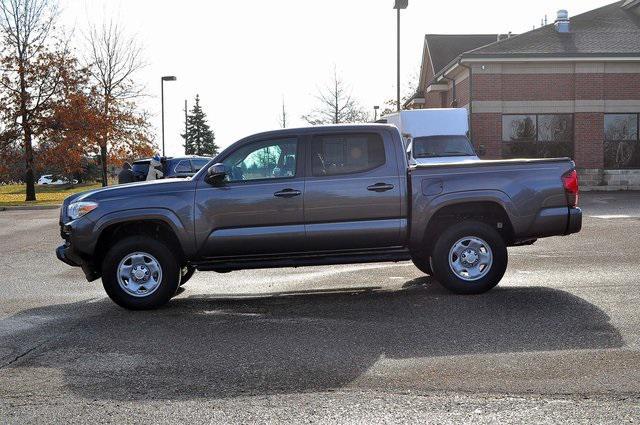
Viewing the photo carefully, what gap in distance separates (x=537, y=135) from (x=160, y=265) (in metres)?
22.6

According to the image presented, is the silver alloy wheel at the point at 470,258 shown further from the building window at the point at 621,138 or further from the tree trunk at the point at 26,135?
the tree trunk at the point at 26,135

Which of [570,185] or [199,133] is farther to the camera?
[199,133]

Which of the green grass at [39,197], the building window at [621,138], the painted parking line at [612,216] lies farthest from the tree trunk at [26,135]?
the painted parking line at [612,216]

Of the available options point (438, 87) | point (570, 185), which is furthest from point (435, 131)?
point (438, 87)

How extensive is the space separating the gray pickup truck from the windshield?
11108 mm

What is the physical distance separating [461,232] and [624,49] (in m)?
23.0

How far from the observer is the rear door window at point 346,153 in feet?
27.0

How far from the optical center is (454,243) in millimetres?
8180

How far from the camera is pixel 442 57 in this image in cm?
3988

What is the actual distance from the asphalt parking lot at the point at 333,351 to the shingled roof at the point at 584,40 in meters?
18.7

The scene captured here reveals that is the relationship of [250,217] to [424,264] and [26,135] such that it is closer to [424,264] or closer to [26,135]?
[424,264]

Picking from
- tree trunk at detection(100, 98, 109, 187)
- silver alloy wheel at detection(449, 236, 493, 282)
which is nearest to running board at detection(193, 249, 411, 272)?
silver alloy wheel at detection(449, 236, 493, 282)

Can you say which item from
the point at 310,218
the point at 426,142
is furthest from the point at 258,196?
the point at 426,142

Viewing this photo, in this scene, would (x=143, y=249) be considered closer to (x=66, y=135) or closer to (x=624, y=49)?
(x=624, y=49)
